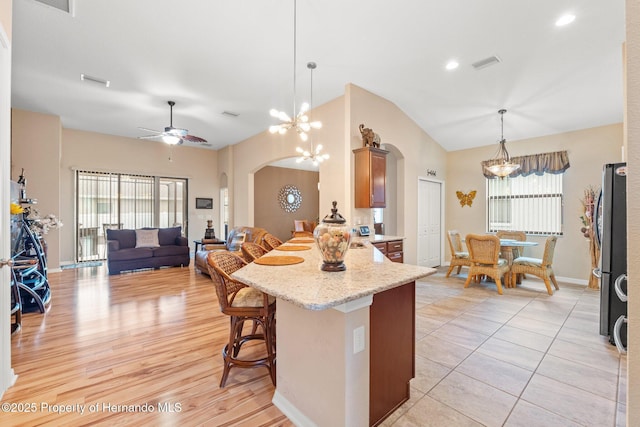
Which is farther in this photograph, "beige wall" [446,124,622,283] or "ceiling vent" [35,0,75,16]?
"beige wall" [446,124,622,283]

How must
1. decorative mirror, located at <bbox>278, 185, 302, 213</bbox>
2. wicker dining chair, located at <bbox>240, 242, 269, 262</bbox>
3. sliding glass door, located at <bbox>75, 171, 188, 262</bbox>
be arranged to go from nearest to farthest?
wicker dining chair, located at <bbox>240, 242, 269, 262</bbox>
sliding glass door, located at <bbox>75, 171, 188, 262</bbox>
decorative mirror, located at <bbox>278, 185, 302, 213</bbox>

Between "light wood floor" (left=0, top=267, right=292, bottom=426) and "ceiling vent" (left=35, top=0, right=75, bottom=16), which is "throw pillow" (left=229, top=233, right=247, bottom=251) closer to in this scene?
"light wood floor" (left=0, top=267, right=292, bottom=426)

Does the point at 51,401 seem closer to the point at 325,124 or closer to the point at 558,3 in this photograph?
the point at 325,124

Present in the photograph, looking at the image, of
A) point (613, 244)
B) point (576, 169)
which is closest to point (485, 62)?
point (613, 244)

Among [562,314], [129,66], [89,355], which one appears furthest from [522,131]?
[89,355]

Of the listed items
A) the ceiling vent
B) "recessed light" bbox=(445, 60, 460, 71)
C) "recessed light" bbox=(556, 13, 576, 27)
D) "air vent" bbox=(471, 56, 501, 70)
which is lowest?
"air vent" bbox=(471, 56, 501, 70)

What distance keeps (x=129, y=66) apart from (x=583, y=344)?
249 inches

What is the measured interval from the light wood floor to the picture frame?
4753 mm

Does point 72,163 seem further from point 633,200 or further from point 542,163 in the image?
point 542,163

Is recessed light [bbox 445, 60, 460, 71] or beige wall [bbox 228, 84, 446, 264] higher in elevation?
recessed light [bbox 445, 60, 460, 71]

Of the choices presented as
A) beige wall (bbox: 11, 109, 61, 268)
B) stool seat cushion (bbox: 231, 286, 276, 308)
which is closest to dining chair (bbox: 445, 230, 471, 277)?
stool seat cushion (bbox: 231, 286, 276, 308)

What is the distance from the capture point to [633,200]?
708mm

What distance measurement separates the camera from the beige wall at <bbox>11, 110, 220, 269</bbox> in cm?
559

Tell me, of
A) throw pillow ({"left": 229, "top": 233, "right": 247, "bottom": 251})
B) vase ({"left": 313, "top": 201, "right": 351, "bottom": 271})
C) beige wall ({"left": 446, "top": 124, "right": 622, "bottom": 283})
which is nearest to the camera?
vase ({"left": 313, "top": 201, "right": 351, "bottom": 271})
